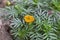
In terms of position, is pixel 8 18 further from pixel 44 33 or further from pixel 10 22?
pixel 44 33

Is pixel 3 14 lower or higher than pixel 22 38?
higher

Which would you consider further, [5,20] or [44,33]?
[5,20]

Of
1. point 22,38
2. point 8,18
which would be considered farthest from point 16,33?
point 8,18

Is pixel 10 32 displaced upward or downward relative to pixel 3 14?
downward

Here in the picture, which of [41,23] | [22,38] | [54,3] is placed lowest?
[22,38]

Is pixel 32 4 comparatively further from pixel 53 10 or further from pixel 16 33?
pixel 16 33

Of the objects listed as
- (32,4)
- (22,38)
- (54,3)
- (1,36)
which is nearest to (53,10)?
(54,3)
